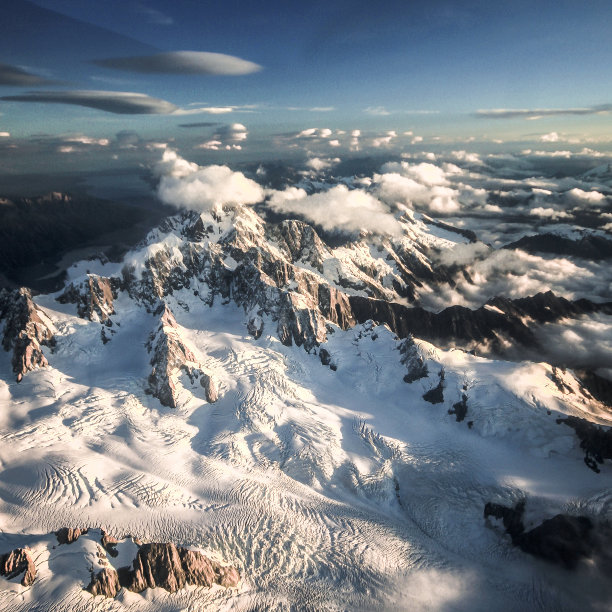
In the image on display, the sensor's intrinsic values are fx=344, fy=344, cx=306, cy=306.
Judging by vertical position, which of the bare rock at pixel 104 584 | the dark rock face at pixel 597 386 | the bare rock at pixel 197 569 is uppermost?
the bare rock at pixel 104 584

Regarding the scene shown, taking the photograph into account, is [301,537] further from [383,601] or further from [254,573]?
[383,601]

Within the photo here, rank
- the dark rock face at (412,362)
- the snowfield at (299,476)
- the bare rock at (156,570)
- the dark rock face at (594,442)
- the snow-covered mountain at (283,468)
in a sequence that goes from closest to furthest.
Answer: the bare rock at (156,570) < the snow-covered mountain at (283,468) < the snowfield at (299,476) < the dark rock face at (594,442) < the dark rock face at (412,362)

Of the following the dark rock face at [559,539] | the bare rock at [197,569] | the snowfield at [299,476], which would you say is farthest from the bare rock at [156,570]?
the dark rock face at [559,539]

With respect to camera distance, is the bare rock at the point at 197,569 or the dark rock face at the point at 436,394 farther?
the dark rock face at the point at 436,394

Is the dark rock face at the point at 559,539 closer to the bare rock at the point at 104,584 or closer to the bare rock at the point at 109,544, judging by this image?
the bare rock at the point at 104,584

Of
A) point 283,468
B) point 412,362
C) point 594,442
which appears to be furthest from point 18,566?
point 594,442

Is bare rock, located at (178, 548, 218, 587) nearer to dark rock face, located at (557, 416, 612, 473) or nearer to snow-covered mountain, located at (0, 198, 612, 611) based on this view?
snow-covered mountain, located at (0, 198, 612, 611)

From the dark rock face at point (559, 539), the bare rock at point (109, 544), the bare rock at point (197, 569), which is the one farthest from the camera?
the dark rock face at point (559, 539)
